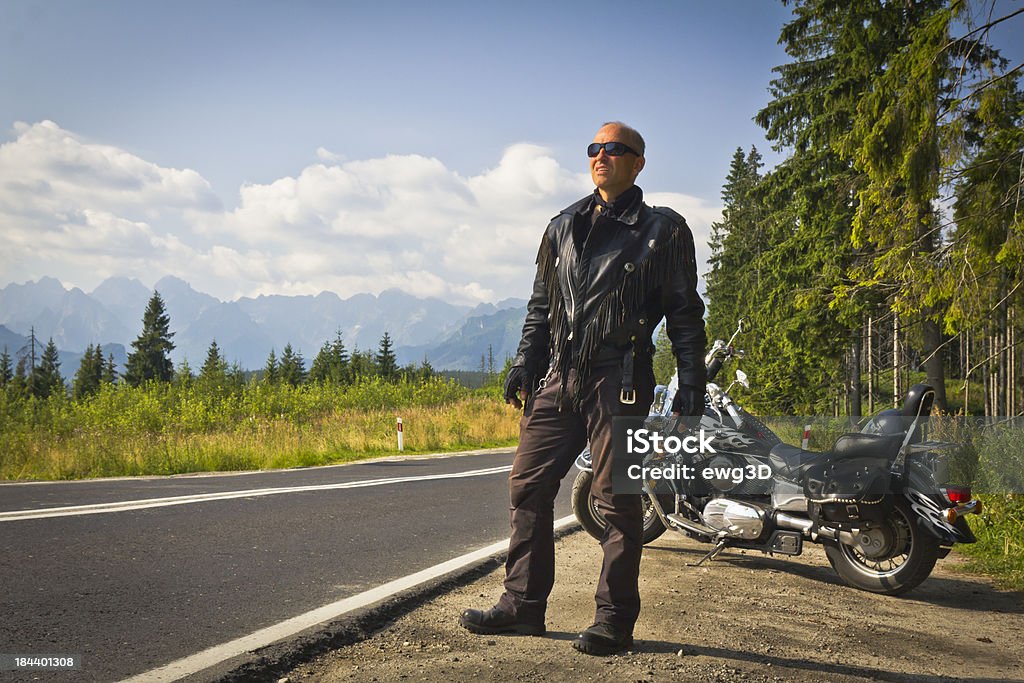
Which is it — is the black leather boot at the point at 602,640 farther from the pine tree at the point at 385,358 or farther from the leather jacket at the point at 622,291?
the pine tree at the point at 385,358

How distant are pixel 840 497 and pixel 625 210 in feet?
8.57

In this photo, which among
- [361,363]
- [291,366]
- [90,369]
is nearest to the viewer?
[361,363]

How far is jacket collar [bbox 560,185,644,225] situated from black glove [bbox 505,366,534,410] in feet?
Answer: 2.66

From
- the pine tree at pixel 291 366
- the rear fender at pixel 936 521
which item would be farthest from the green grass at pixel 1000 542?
the pine tree at pixel 291 366

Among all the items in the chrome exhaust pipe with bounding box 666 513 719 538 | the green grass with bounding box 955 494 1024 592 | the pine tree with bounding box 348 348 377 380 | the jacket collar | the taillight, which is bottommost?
the green grass with bounding box 955 494 1024 592

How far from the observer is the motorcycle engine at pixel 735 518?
5363mm

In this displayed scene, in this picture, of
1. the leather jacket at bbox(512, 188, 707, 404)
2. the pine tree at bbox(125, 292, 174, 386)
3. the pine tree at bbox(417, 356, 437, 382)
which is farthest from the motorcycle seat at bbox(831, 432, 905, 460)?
the pine tree at bbox(125, 292, 174, 386)

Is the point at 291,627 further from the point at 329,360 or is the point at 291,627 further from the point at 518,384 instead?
the point at 329,360

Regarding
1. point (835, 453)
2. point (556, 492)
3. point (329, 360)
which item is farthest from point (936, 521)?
point (329, 360)

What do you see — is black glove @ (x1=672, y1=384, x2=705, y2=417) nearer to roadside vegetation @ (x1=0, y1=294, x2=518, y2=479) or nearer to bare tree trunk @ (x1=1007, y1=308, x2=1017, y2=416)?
bare tree trunk @ (x1=1007, y1=308, x2=1017, y2=416)

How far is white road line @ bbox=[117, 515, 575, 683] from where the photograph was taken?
3.06 m

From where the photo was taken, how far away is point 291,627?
370 centimetres

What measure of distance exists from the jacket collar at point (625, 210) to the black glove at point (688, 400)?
0.81 metres

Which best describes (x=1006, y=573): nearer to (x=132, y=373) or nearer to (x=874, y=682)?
(x=874, y=682)
